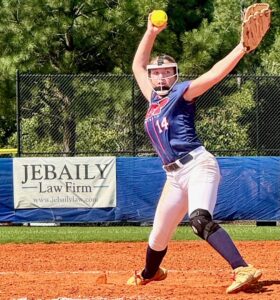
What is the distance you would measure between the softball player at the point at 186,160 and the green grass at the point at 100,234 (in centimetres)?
680

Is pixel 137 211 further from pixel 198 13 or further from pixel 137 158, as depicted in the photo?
pixel 198 13

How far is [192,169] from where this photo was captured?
7.21 meters

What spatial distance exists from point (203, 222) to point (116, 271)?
2.88m

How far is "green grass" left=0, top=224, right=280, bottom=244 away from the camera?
14.4 m

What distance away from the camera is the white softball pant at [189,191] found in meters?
7.13

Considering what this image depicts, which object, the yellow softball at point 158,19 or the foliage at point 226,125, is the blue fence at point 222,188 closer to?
the foliage at point 226,125

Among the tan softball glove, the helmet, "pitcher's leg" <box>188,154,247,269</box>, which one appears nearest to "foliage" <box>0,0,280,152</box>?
the helmet

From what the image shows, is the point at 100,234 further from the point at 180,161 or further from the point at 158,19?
the point at 180,161

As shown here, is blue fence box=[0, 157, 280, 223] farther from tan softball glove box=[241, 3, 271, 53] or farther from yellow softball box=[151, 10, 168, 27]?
tan softball glove box=[241, 3, 271, 53]

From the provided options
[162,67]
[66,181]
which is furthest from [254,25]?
[66,181]

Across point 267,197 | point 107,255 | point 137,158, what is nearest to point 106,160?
point 137,158

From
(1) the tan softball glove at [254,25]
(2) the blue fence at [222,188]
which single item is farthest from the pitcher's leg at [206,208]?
(2) the blue fence at [222,188]

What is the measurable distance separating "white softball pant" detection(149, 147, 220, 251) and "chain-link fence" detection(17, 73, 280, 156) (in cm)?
1040

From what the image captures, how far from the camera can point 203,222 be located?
7.07 meters
